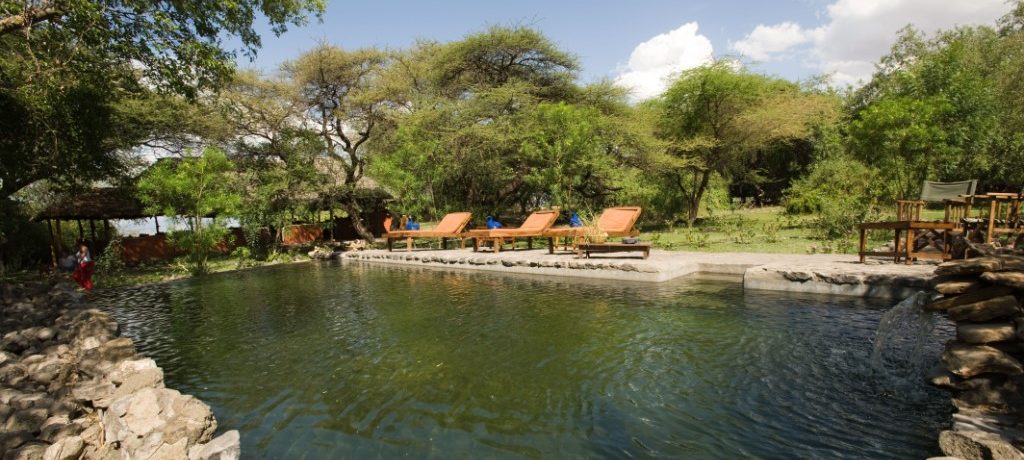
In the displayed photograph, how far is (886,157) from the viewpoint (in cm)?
1331

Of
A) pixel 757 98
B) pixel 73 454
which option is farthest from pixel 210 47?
pixel 757 98

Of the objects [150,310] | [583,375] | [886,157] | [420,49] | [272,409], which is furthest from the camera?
[420,49]

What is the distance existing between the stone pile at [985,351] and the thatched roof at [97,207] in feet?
72.2

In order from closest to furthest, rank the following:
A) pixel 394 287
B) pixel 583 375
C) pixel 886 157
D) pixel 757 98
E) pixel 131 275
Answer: pixel 583 375
pixel 394 287
pixel 886 157
pixel 131 275
pixel 757 98

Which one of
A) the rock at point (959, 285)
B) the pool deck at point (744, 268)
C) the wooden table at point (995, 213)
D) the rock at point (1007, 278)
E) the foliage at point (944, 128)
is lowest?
the pool deck at point (744, 268)

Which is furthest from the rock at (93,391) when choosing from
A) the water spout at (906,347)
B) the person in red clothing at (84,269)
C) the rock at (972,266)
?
the person in red clothing at (84,269)

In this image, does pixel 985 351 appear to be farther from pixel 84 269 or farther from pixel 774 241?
pixel 84 269

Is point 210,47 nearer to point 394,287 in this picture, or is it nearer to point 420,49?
point 394,287

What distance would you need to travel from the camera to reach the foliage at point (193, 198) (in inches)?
594

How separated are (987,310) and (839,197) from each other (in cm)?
1268

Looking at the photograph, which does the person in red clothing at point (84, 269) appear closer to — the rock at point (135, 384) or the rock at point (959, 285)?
the rock at point (135, 384)

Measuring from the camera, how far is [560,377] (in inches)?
182

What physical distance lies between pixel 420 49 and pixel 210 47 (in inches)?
663

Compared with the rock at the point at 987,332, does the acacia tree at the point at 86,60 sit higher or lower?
higher
